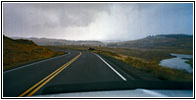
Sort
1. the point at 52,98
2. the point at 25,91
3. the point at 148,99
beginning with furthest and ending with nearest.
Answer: the point at 25,91 → the point at 52,98 → the point at 148,99

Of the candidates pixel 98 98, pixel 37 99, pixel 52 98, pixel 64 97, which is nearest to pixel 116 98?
pixel 98 98

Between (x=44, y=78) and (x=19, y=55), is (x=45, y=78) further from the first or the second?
(x=19, y=55)

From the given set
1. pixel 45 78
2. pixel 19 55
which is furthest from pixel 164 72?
pixel 19 55

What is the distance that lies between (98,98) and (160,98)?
1710 millimetres

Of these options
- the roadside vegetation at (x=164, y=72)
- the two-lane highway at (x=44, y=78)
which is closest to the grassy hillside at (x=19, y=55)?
the two-lane highway at (x=44, y=78)

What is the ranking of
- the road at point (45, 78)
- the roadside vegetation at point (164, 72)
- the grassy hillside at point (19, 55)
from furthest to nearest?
the grassy hillside at point (19, 55), the roadside vegetation at point (164, 72), the road at point (45, 78)

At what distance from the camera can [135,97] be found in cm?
445

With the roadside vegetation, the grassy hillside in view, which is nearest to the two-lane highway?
the roadside vegetation

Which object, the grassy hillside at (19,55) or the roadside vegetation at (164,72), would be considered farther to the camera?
the grassy hillside at (19,55)

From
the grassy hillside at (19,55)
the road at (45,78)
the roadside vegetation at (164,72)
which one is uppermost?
the grassy hillside at (19,55)

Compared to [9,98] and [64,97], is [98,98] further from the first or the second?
[9,98]

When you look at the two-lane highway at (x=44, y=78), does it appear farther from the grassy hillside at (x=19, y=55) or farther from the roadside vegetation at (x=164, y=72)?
the grassy hillside at (x=19, y=55)

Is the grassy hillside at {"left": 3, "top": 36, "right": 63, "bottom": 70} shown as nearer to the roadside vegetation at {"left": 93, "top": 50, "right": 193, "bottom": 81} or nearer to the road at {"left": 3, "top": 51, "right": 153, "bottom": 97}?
the road at {"left": 3, "top": 51, "right": 153, "bottom": 97}

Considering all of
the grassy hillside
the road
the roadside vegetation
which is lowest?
the roadside vegetation
